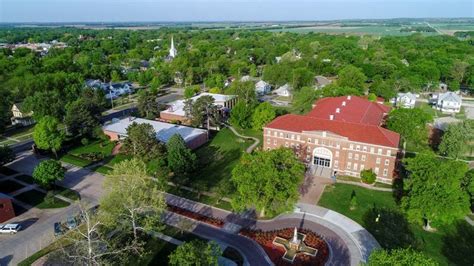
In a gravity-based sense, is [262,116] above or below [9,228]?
above

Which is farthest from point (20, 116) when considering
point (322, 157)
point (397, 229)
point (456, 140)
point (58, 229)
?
point (456, 140)


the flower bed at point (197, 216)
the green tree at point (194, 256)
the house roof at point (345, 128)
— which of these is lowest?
the flower bed at point (197, 216)

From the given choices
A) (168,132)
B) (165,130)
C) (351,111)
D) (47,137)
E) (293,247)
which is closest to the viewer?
(293,247)

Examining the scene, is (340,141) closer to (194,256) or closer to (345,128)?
(345,128)

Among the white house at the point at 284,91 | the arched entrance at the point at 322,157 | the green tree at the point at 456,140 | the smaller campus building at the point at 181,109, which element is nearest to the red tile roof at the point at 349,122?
the arched entrance at the point at 322,157

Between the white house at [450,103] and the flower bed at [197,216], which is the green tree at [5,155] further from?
the white house at [450,103]

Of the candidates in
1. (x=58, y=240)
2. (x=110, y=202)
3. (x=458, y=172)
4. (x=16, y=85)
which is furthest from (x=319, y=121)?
(x=16, y=85)

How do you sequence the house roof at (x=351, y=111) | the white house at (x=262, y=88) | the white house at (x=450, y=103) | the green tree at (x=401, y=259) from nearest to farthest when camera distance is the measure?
the green tree at (x=401, y=259) < the house roof at (x=351, y=111) < the white house at (x=450, y=103) < the white house at (x=262, y=88)
